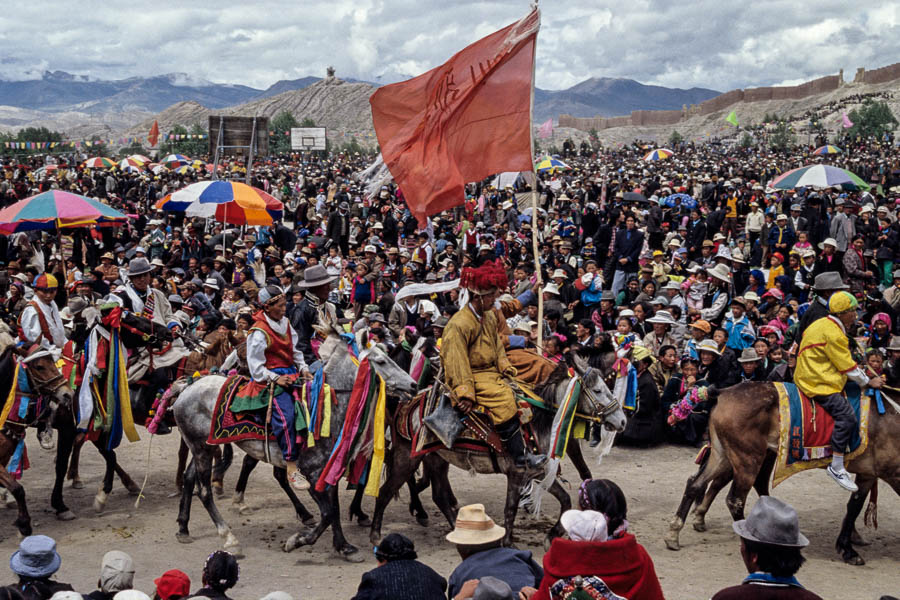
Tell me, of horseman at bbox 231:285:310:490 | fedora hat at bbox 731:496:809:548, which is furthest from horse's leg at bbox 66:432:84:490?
fedora hat at bbox 731:496:809:548

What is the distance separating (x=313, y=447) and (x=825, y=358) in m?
4.98

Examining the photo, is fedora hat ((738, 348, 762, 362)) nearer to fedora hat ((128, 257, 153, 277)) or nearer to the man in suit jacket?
the man in suit jacket

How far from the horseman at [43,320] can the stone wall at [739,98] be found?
96874 mm

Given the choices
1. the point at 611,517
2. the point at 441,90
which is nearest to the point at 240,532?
the point at 441,90

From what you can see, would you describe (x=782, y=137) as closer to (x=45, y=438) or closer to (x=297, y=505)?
(x=297, y=505)

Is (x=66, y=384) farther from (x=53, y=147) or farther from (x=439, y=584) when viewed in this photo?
(x=53, y=147)

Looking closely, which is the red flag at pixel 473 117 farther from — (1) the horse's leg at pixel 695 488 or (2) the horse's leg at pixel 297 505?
(1) the horse's leg at pixel 695 488

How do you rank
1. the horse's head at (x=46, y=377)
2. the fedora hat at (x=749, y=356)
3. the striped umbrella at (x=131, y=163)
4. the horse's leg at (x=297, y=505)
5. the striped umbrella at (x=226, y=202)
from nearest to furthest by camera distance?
the horse's head at (x=46, y=377) → the horse's leg at (x=297, y=505) → the fedora hat at (x=749, y=356) → the striped umbrella at (x=226, y=202) → the striped umbrella at (x=131, y=163)

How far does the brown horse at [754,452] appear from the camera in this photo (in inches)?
325

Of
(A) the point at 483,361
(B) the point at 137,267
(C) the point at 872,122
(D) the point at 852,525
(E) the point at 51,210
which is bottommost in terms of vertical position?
(D) the point at 852,525

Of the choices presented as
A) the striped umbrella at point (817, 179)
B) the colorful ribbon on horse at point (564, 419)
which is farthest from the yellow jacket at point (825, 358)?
the striped umbrella at point (817, 179)

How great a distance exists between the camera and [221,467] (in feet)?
33.1

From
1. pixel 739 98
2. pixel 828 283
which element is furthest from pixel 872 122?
pixel 828 283

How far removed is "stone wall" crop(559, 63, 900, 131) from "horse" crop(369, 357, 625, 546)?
95391 mm
